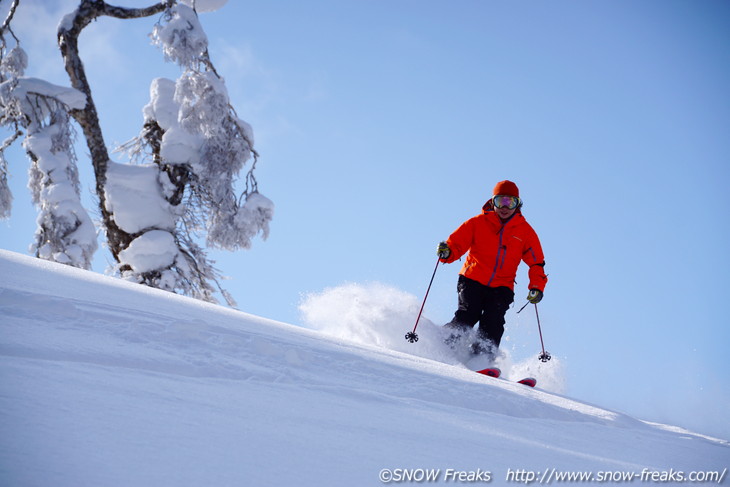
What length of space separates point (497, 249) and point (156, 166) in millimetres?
6409

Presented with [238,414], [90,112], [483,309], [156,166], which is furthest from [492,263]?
[90,112]

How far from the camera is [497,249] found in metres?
5.50

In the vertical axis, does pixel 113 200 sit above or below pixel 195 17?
below

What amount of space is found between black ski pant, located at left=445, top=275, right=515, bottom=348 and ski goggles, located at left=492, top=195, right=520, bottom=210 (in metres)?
0.88

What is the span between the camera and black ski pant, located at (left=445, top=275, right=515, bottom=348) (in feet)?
17.5

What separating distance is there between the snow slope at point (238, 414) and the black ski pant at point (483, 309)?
8.47ft

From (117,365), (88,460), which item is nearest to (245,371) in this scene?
(117,365)

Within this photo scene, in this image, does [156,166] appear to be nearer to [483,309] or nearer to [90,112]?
[90,112]

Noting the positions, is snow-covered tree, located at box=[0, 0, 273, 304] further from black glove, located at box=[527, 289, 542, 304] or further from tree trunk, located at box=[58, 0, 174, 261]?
black glove, located at box=[527, 289, 542, 304]

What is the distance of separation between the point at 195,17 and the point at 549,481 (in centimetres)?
957

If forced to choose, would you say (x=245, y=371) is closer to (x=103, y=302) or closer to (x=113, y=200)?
(x=103, y=302)

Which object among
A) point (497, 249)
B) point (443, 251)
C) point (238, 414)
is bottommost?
point (238, 414)

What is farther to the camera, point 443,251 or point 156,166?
point 156,166

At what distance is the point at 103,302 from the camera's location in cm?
232
